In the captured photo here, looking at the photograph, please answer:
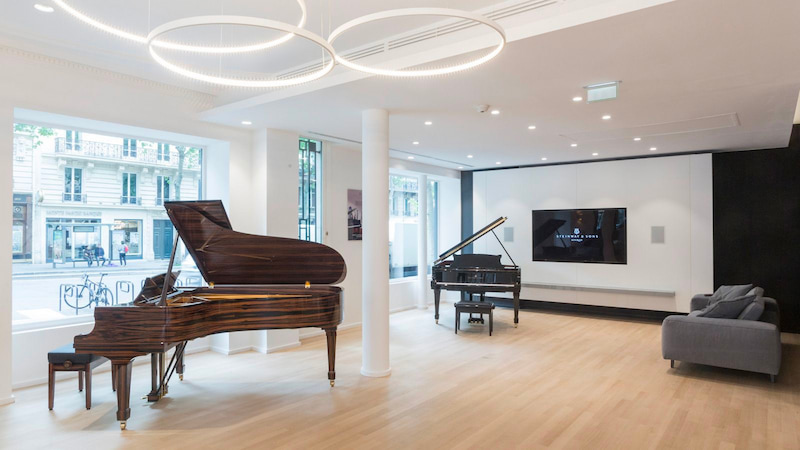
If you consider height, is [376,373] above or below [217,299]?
below

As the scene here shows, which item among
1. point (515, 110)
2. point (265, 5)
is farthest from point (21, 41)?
point (515, 110)

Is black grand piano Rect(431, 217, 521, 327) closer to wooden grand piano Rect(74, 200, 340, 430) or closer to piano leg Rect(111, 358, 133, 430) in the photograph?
wooden grand piano Rect(74, 200, 340, 430)

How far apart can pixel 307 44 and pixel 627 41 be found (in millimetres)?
2730

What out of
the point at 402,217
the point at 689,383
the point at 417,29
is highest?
the point at 417,29

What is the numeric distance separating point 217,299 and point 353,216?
425 cm

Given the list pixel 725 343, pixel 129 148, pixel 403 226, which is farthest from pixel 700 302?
pixel 129 148

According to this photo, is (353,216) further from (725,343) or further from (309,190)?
(725,343)

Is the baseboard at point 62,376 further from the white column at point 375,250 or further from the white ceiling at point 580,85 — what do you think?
the white ceiling at point 580,85

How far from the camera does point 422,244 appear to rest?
10.2 m

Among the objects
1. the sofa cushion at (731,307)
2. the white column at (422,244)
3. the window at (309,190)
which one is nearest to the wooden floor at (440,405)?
the sofa cushion at (731,307)

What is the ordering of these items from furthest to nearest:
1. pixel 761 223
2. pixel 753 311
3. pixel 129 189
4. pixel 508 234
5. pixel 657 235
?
pixel 508 234, pixel 657 235, pixel 761 223, pixel 129 189, pixel 753 311

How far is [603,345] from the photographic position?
6.91 metres

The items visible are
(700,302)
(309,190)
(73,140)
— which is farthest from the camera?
(309,190)

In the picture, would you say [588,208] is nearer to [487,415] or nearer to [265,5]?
[487,415]
